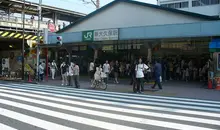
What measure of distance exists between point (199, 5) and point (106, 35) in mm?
34172

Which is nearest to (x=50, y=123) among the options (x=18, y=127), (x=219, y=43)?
(x=18, y=127)

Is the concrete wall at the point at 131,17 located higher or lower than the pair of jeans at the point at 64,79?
higher

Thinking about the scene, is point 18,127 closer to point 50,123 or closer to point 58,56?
point 50,123

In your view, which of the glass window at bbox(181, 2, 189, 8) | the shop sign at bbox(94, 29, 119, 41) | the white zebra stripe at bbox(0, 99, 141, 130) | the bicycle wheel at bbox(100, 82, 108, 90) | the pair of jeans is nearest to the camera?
the white zebra stripe at bbox(0, 99, 141, 130)

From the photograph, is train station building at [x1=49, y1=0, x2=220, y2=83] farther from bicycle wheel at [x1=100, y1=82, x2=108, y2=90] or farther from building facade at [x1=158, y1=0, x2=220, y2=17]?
building facade at [x1=158, y1=0, x2=220, y2=17]

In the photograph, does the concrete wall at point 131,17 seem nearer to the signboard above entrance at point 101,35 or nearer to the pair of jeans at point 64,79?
the signboard above entrance at point 101,35

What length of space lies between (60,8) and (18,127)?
3798 cm

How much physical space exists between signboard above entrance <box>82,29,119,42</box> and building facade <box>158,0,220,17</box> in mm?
28204

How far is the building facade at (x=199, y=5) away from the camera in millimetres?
45375

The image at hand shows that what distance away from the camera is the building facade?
4538 centimetres

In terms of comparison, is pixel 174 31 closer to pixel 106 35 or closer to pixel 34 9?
pixel 106 35

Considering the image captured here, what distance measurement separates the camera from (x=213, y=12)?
149 ft

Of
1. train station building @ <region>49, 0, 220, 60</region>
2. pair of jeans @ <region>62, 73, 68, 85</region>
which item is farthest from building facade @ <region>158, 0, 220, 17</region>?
pair of jeans @ <region>62, 73, 68, 85</region>

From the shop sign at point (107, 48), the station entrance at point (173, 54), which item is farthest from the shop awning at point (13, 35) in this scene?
the station entrance at point (173, 54)
